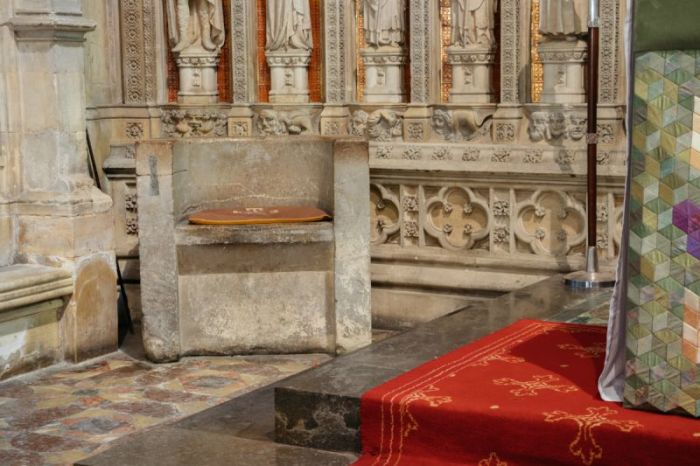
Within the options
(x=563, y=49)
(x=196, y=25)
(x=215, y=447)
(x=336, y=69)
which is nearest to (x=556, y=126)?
(x=563, y=49)

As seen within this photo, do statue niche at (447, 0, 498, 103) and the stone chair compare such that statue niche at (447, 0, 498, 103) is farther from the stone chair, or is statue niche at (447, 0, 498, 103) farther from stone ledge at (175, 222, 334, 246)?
stone ledge at (175, 222, 334, 246)

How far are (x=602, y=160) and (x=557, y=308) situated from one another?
1.63 m

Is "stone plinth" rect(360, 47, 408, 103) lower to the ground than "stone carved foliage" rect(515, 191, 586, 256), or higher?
higher

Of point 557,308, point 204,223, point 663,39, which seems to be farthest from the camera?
point 204,223

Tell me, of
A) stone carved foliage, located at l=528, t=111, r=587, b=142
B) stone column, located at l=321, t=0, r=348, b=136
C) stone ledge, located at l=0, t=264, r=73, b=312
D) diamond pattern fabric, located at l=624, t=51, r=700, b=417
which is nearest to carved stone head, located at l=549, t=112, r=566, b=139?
stone carved foliage, located at l=528, t=111, r=587, b=142

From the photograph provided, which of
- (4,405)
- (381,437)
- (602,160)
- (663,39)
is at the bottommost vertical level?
(4,405)

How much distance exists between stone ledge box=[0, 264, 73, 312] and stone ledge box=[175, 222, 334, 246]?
2.21 ft

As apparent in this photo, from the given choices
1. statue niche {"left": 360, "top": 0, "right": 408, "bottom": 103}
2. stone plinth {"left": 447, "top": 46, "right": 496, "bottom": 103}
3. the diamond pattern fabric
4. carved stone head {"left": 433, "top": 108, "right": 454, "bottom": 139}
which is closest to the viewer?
the diamond pattern fabric

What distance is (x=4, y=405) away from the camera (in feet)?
21.1

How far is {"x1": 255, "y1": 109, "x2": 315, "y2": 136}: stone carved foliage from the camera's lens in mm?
8406

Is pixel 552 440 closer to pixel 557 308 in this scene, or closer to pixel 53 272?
pixel 557 308

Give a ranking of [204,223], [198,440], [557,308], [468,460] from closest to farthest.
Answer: [468,460] → [198,440] → [557,308] → [204,223]

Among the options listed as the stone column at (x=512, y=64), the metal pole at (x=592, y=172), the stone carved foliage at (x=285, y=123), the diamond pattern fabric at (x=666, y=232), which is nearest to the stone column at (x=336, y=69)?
the stone carved foliage at (x=285, y=123)

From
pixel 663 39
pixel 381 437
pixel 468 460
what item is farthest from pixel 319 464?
pixel 663 39
